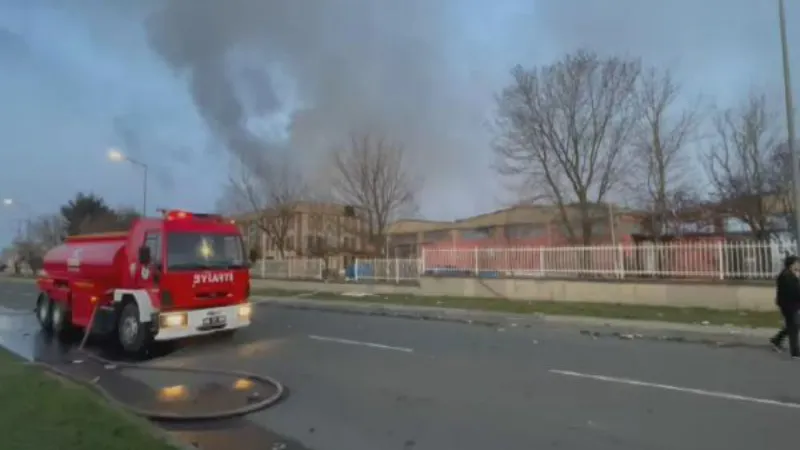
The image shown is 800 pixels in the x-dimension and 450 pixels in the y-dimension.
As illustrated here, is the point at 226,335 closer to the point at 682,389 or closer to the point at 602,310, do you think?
the point at 682,389

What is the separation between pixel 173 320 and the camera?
1201 centimetres

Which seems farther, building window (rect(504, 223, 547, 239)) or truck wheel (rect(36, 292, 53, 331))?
building window (rect(504, 223, 547, 239))

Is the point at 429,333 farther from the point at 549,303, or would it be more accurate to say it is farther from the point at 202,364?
the point at 549,303

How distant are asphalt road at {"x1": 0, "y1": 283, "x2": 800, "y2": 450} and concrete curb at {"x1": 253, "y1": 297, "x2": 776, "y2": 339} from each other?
76.9 inches

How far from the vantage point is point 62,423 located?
19.2ft

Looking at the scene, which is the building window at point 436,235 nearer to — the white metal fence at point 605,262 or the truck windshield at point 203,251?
the white metal fence at point 605,262

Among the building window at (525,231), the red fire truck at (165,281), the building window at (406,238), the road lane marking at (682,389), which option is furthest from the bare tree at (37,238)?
the road lane marking at (682,389)

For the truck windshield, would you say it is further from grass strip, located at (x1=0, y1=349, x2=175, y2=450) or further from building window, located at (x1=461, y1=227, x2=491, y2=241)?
building window, located at (x1=461, y1=227, x2=491, y2=241)

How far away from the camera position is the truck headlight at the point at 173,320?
39.0 ft

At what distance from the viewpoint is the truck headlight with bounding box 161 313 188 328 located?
11898 mm

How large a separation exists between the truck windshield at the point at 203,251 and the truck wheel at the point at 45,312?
6840 mm

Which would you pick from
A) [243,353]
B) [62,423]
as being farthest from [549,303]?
[62,423]

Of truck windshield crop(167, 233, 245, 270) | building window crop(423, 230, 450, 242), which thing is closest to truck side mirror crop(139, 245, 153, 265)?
truck windshield crop(167, 233, 245, 270)

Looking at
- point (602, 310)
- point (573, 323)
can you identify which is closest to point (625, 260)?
point (602, 310)
